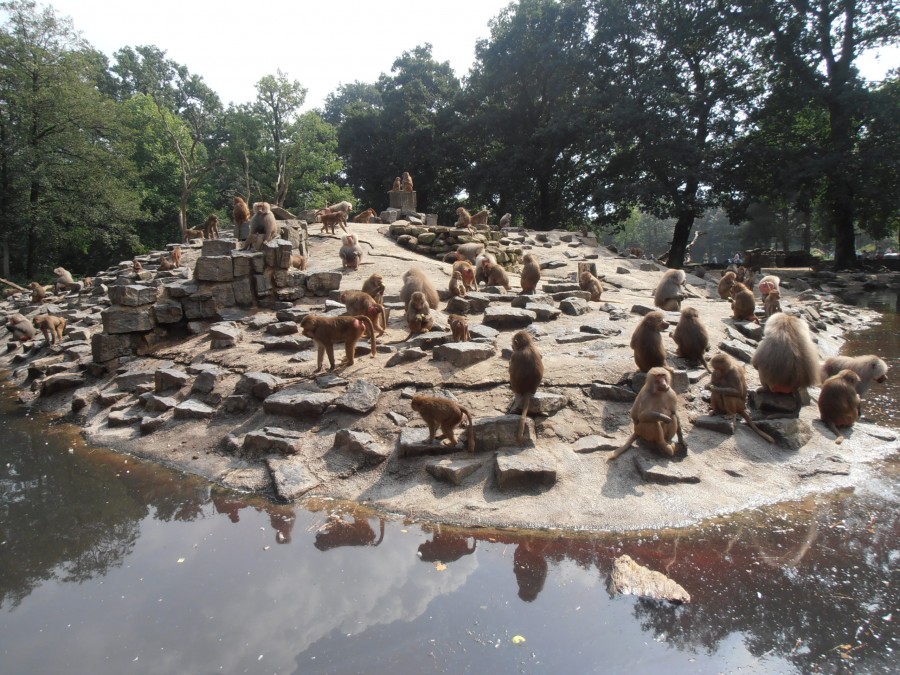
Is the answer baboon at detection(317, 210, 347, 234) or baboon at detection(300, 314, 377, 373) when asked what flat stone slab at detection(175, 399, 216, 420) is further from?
baboon at detection(317, 210, 347, 234)

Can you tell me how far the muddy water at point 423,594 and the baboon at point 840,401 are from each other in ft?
3.10

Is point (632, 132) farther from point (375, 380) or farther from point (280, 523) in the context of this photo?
point (280, 523)

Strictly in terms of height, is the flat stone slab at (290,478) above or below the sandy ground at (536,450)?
below

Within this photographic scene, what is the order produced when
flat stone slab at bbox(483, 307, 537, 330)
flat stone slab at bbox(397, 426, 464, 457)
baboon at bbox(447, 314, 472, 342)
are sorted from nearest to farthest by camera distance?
1. flat stone slab at bbox(397, 426, 464, 457)
2. baboon at bbox(447, 314, 472, 342)
3. flat stone slab at bbox(483, 307, 537, 330)

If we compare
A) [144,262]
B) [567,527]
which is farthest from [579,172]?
[567,527]

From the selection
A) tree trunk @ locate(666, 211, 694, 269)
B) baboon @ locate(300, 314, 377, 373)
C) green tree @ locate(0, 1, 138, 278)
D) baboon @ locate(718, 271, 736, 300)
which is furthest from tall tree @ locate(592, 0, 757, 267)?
green tree @ locate(0, 1, 138, 278)

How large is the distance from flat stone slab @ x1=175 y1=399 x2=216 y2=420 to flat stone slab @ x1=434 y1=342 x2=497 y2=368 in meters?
3.53

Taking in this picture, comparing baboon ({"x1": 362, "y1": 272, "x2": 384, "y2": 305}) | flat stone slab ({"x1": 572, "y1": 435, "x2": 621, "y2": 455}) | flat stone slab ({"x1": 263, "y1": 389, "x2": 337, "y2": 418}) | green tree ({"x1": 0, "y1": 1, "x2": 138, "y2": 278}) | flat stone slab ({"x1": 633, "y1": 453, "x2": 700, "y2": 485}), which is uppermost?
green tree ({"x1": 0, "y1": 1, "x2": 138, "y2": 278})

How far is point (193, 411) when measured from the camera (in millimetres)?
8367

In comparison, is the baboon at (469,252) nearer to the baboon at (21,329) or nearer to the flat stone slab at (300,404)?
the flat stone slab at (300,404)

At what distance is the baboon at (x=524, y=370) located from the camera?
22.3 feet

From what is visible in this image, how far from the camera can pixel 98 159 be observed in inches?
1177

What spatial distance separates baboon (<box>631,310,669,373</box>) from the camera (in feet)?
24.3

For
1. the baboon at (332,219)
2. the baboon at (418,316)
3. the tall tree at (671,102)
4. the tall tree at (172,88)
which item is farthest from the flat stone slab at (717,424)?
the tall tree at (172,88)
